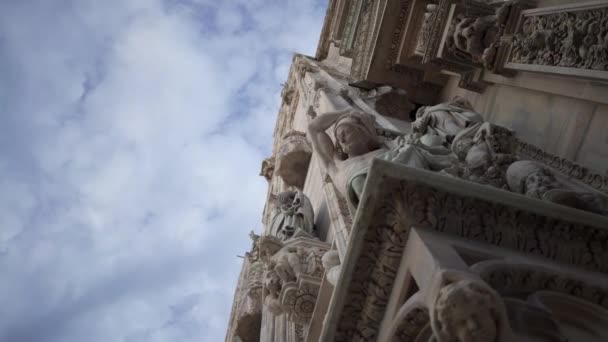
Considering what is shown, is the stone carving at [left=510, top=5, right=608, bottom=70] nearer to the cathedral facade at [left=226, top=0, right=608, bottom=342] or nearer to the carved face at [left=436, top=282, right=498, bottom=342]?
the cathedral facade at [left=226, top=0, right=608, bottom=342]

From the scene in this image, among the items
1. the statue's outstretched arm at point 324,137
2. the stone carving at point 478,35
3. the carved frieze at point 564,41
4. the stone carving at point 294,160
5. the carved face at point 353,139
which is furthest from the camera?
the stone carving at point 294,160

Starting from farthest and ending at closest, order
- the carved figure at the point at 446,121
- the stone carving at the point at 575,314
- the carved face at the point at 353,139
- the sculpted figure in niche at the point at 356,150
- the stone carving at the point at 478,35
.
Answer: the stone carving at the point at 478,35 < the carved figure at the point at 446,121 < the carved face at the point at 353,139 < the sculpted figure in niche at the point at 356,150 < the stone carving at the point at 575,314

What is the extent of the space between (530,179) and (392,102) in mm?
6880

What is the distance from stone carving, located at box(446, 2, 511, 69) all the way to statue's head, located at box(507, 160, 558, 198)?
3503 millimetres

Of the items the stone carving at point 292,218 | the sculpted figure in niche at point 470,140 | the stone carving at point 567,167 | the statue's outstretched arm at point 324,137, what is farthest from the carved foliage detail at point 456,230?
the stone carving at point 292,218

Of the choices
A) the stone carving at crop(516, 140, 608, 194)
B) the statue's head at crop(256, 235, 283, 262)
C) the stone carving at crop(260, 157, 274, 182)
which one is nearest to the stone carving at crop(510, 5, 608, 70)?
the stone carving at crop(516, 140, 608, 194)

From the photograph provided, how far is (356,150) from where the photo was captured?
633 cm

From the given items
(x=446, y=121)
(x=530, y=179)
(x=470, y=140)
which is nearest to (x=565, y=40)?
(x=446, y=121)

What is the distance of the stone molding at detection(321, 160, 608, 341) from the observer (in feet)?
13.0

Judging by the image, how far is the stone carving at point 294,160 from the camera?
1126cm

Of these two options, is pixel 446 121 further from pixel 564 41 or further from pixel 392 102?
pixel 392 102

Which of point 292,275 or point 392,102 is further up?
point 392,102

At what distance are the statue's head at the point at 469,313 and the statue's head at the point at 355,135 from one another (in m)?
3.45

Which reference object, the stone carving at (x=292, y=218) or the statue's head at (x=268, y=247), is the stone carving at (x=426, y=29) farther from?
the statue's head at (x=268, y=247)
